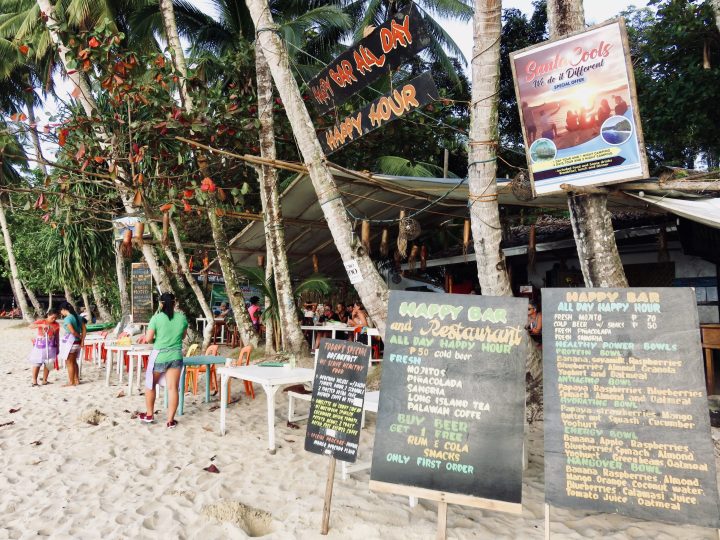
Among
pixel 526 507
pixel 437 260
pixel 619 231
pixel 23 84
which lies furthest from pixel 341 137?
pixel 23 84

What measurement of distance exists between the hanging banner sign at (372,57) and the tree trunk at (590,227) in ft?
3.98

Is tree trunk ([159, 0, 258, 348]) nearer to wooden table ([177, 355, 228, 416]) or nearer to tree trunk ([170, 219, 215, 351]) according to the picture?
tree trunk ([170, 219, 215, 351])

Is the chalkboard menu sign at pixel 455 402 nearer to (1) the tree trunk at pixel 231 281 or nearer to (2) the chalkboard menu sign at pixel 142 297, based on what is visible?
(1) the tree trunk at pixel 231 281

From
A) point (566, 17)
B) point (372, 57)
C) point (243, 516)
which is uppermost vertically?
point (566, 17)

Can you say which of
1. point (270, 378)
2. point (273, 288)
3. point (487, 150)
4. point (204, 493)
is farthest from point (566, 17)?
point (273, 288)

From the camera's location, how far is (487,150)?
15.4ft

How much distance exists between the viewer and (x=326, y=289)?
27.1 feet

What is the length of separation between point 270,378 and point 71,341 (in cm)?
489

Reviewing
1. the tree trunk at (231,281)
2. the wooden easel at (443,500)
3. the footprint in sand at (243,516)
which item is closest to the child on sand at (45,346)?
the tree trunk at (231,281)

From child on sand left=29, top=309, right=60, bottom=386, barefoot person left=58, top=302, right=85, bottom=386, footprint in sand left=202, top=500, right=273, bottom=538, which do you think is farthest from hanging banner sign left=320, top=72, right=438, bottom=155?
child on sand left=29, top=309, right=60, bottom=386

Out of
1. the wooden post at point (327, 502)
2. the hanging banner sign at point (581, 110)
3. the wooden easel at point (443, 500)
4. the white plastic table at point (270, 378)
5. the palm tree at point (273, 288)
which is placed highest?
the hanging banner sign at point (581, 110)

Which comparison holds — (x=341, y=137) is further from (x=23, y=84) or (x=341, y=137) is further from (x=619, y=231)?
(x=23, y=84)

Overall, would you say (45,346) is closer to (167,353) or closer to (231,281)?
(231,281)

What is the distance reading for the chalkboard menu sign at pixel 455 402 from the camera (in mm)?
2580
